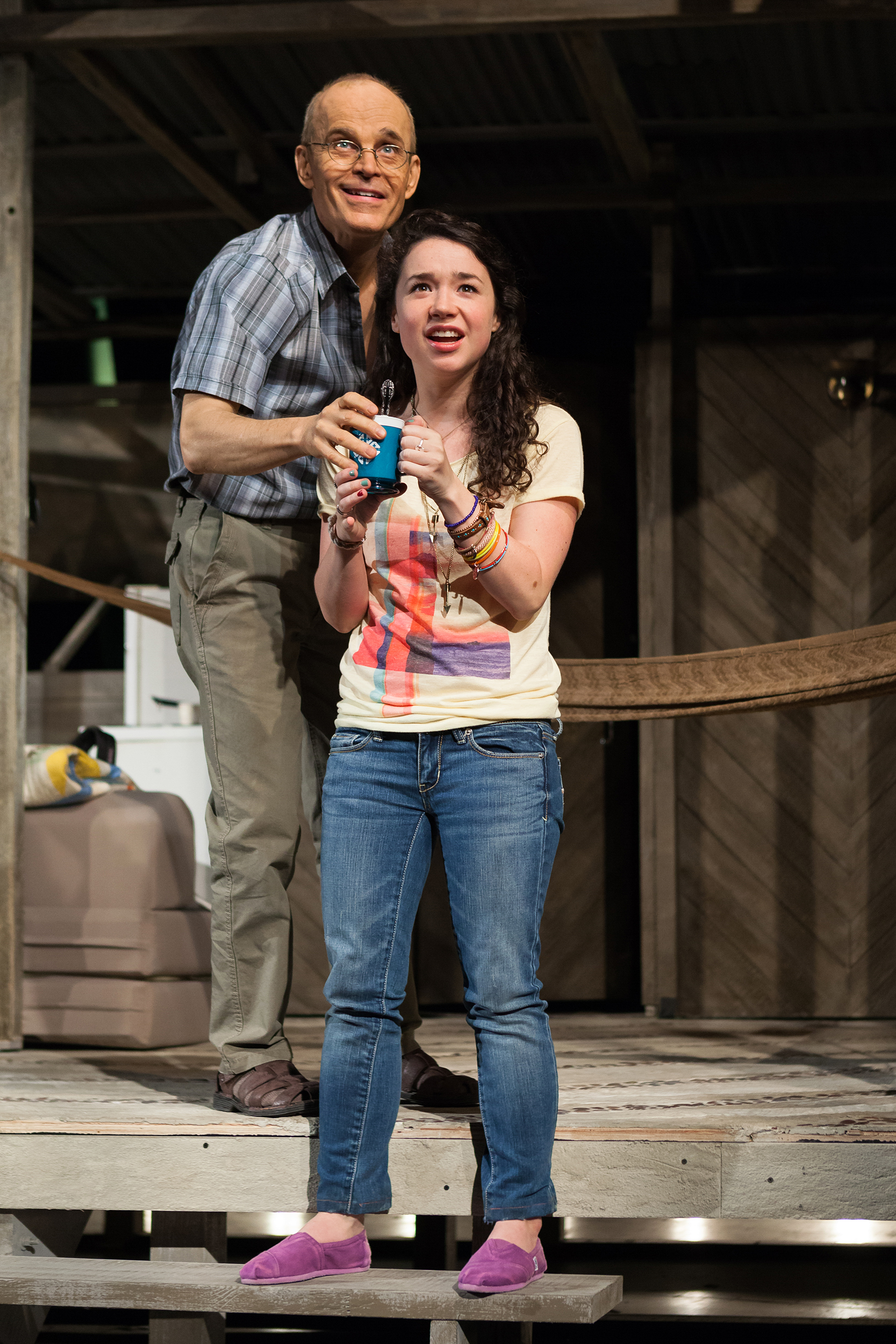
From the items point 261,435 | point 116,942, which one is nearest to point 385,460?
point 261,435

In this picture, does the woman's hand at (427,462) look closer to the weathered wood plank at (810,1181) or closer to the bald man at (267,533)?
the bald man at (267,533)

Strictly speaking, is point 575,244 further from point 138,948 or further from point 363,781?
point 363,781

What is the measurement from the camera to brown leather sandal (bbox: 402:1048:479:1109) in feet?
7.87

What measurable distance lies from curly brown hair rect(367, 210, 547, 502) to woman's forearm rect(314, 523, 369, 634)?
19cm

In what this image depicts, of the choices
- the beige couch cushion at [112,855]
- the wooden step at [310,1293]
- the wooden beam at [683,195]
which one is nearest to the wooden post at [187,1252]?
the wooden step at [310,1293]

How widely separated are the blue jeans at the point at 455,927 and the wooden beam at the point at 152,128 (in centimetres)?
278

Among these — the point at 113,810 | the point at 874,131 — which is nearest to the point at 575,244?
the point at 874,131

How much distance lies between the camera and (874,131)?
16.8 ft

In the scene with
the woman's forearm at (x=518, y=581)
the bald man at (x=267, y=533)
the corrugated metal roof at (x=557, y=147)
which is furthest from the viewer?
the corrugated metal roof at (x=557, y=147)

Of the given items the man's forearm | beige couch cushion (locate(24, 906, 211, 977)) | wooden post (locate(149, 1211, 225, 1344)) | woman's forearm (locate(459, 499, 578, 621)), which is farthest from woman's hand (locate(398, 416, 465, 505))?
beige couch cushion (locate(24, 906, 211, 977))

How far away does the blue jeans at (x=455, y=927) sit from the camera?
1.91 m

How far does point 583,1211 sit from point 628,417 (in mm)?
4260

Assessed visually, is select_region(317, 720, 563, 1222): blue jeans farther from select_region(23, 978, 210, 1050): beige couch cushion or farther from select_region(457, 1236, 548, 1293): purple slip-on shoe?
select_region(23, 978, 210, 1050): beige couch cushion

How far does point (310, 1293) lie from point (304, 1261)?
0.04 metres
